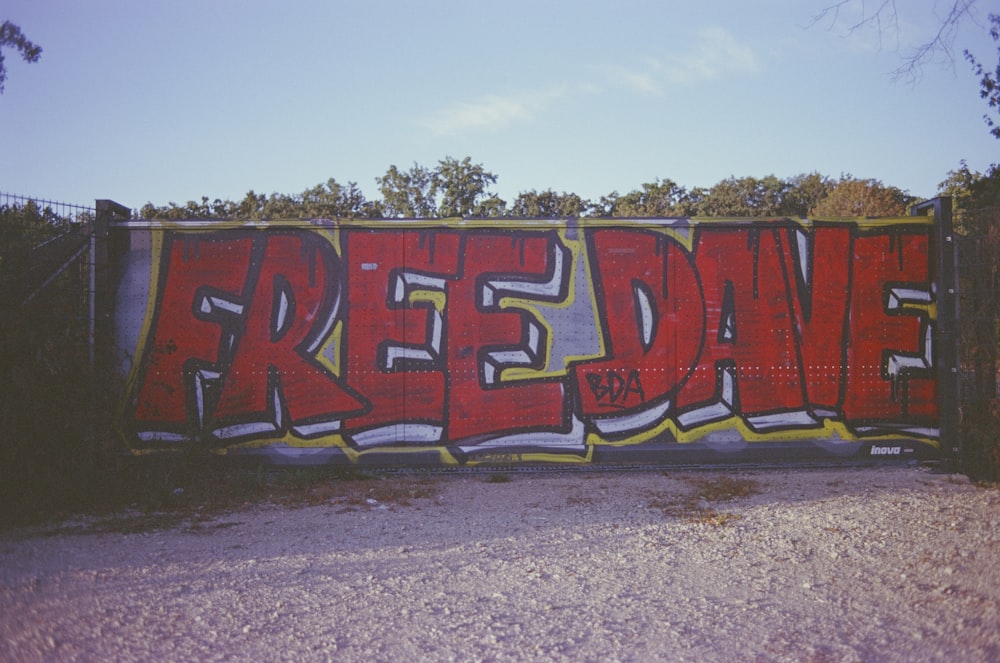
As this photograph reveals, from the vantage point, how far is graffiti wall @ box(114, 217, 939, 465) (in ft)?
24.9

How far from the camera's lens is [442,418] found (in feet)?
25.0

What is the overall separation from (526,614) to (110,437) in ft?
16.3

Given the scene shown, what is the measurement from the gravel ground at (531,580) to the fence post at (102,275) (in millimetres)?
2402

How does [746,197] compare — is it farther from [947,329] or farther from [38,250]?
[38,250]

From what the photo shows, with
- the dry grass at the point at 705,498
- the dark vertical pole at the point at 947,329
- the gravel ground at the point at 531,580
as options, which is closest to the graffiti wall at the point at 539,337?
the dark vertical pole at the point at 947,329

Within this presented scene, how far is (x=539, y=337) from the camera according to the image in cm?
770

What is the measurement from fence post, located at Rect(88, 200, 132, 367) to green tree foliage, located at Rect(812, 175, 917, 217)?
94.6 feet

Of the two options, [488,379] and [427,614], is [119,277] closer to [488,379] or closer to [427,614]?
[488,379]

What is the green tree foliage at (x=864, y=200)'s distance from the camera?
30.5m

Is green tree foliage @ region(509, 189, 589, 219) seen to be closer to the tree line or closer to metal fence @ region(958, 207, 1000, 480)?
the tree line

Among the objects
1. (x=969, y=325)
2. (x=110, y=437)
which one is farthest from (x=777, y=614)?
(x=110, y=437)

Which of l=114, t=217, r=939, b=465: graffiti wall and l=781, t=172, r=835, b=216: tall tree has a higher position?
l=781, t=172, r=835, b=216: tall tree

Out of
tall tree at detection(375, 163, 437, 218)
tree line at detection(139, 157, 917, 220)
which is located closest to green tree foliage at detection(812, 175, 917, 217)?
tree line at detection(139, 157, 917, 220)

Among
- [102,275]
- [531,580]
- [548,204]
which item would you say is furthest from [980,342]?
[548,204]
